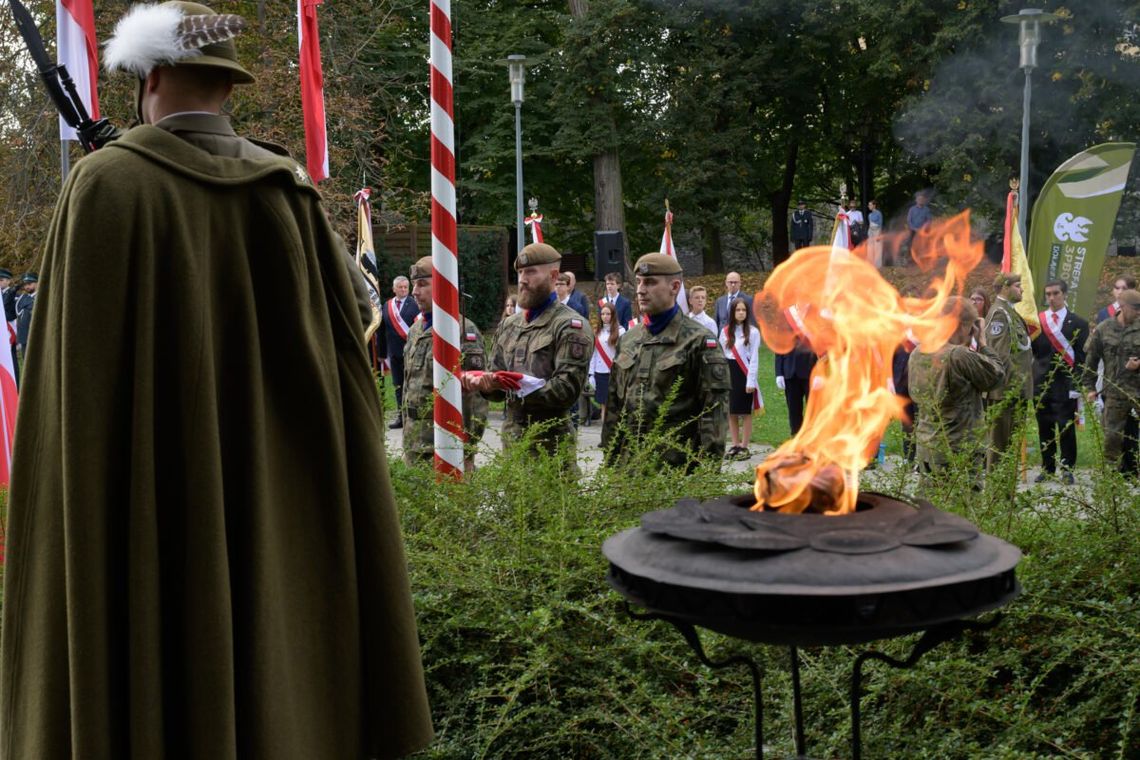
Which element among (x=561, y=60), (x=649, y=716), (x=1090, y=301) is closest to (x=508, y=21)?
(x=561, y=60)

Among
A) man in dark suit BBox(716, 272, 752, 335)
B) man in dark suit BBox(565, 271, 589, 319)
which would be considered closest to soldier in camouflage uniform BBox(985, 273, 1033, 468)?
man in dark suit BBox(716, 272, 752, 335)

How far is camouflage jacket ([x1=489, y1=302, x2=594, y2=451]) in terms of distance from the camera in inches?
274

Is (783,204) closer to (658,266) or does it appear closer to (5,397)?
(658,266)

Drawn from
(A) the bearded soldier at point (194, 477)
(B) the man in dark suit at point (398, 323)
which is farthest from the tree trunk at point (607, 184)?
(A) the bearded soldier at point (194, 477)

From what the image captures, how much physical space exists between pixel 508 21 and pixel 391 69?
421 centimetres

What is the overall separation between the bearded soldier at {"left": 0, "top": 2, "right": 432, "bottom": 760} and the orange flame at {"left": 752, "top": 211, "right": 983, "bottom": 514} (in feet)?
3.63

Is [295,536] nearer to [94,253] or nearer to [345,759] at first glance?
[345,759]

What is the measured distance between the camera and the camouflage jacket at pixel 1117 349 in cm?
1112

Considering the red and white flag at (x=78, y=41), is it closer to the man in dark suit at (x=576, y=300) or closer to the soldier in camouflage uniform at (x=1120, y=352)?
the man in dark suit at (x=576, y=300)

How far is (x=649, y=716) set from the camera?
4.10 m

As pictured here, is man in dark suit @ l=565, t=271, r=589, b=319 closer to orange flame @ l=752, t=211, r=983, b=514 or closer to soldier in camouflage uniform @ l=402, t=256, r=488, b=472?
soldier in camouflage uniform @ l=402, t=256, r=488, b=472

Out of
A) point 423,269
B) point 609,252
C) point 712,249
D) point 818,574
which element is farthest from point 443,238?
point 712,249

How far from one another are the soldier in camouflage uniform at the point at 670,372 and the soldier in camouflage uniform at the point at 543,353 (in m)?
0.29

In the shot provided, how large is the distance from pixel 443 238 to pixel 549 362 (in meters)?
0.96
